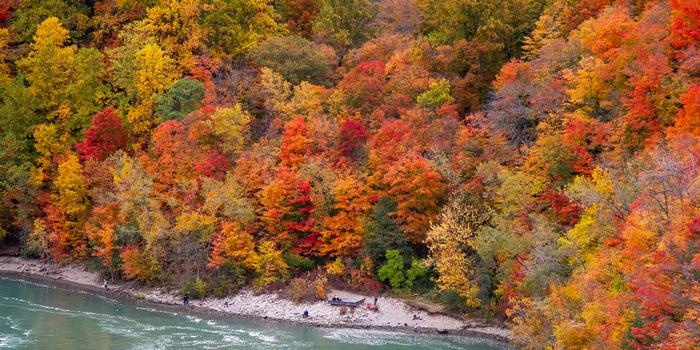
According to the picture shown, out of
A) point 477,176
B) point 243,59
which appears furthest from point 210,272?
point 243,59

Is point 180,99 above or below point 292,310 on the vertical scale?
above

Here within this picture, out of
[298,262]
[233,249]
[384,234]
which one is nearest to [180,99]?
[233,249]

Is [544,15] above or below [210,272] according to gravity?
above

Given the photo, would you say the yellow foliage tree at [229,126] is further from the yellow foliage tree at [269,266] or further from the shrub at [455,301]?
the shrub at [455,301]

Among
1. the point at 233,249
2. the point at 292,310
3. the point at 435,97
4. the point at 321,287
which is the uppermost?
the point at 435,97

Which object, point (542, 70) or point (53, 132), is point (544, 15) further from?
point (53, 132)

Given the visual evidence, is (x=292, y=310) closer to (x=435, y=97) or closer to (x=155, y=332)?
(x=155, y=332)

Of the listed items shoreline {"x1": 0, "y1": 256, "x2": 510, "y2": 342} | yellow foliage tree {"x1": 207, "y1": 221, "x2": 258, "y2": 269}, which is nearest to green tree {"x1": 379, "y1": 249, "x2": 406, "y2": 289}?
shoreline {"x1": 0, "y1": 256, "x2": 510, "y2": 342}
